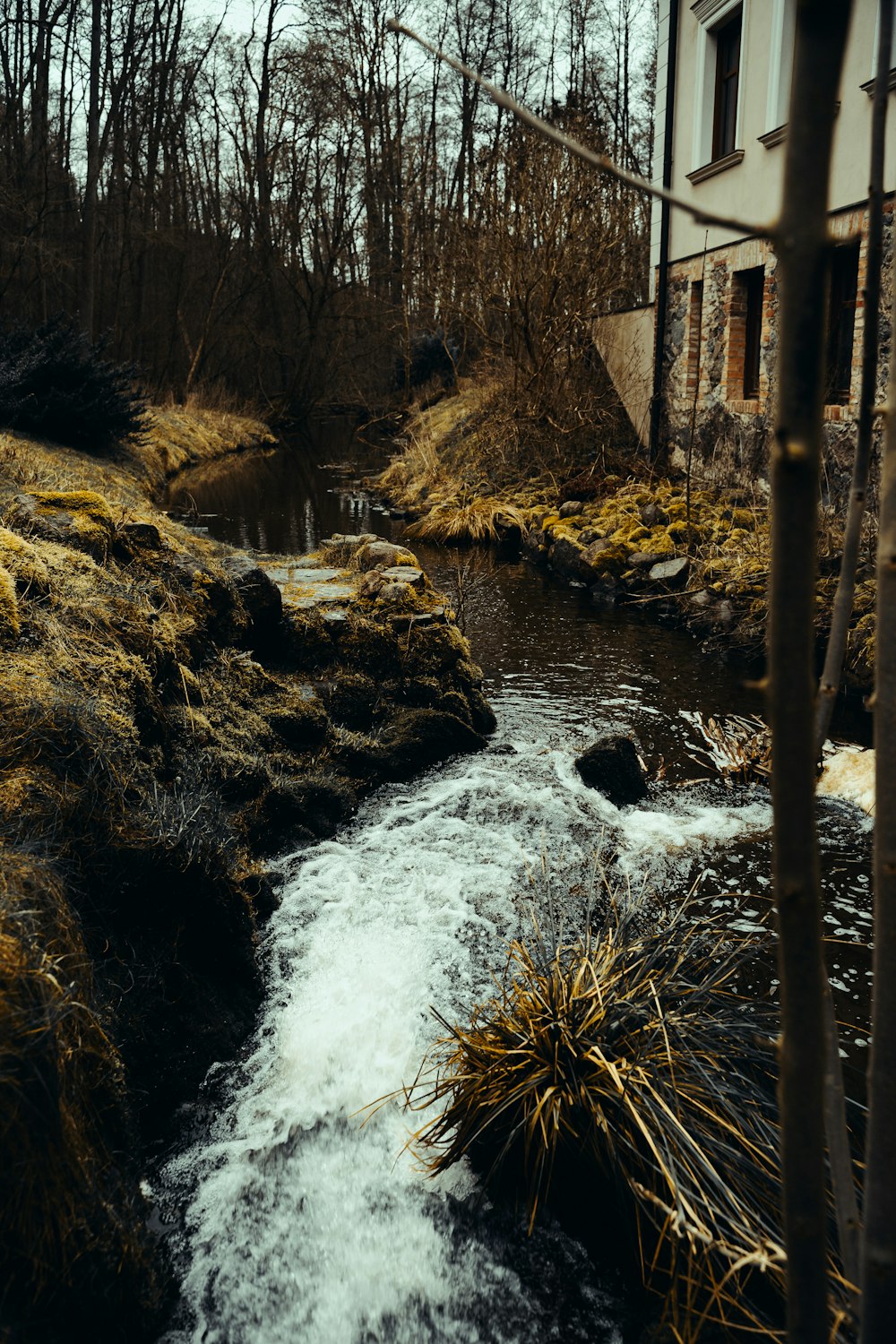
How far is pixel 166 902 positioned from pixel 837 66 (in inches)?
131

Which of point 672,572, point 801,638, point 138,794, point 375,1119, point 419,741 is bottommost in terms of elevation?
point 375,1119

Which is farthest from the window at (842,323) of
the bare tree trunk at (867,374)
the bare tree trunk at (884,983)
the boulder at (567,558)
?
the bare tree trunk at (884,983)

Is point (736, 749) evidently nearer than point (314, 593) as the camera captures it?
Yes

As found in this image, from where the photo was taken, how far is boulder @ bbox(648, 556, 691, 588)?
10250mm

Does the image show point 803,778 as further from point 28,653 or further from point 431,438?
point 431,438

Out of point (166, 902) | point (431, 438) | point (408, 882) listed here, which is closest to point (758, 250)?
point (431, 438)

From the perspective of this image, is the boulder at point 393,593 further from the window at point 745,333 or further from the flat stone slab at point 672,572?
the window at point 745,333

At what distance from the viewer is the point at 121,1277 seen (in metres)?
2.27

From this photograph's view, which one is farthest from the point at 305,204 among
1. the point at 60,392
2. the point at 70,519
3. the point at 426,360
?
the point at 70,519

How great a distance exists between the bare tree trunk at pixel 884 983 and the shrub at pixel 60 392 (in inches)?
513

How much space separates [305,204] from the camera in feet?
96.3

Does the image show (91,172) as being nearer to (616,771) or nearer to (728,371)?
(728,371)

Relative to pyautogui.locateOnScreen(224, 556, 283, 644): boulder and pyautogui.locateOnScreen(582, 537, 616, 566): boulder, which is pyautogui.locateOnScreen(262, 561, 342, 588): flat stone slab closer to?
pyautogui.locateOnScreen(224, 556, 283, 644): boulder

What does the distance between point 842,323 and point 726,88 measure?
425cm
